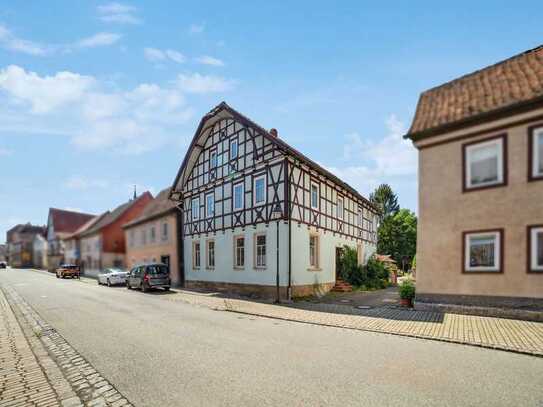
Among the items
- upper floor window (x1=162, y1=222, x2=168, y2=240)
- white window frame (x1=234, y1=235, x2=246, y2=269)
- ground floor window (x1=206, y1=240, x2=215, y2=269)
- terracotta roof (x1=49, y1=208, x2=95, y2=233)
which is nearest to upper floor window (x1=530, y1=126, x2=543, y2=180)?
white window frame (x1=234, y1=235, x2=246, y2=269)

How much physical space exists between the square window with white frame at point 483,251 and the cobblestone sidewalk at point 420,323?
1.61m

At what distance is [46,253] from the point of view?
70125mm

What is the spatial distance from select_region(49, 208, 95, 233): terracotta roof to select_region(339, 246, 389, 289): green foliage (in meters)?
60.5

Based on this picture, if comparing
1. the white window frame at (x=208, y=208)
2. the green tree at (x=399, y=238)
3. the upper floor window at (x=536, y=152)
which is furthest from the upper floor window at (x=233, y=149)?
the green tree at (x=399, y=238)

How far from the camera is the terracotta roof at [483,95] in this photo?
11.2 metres

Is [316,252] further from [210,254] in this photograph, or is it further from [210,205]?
[210,205]

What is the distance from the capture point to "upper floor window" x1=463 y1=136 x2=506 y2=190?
11406 millimetres

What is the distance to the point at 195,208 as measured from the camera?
24.4 metres

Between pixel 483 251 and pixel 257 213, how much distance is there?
33.9 feet

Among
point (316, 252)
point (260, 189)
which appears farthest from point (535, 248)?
point (260, 189)

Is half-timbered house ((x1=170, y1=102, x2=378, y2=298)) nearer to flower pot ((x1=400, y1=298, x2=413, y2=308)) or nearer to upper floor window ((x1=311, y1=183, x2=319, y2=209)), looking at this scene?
upper floor window ((x1=311, y1=183, x2=319, y2=209))

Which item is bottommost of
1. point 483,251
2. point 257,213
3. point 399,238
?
point 399,238

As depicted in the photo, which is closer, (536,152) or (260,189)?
(536,152)

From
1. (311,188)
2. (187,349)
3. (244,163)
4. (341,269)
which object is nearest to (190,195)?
(244,163)
